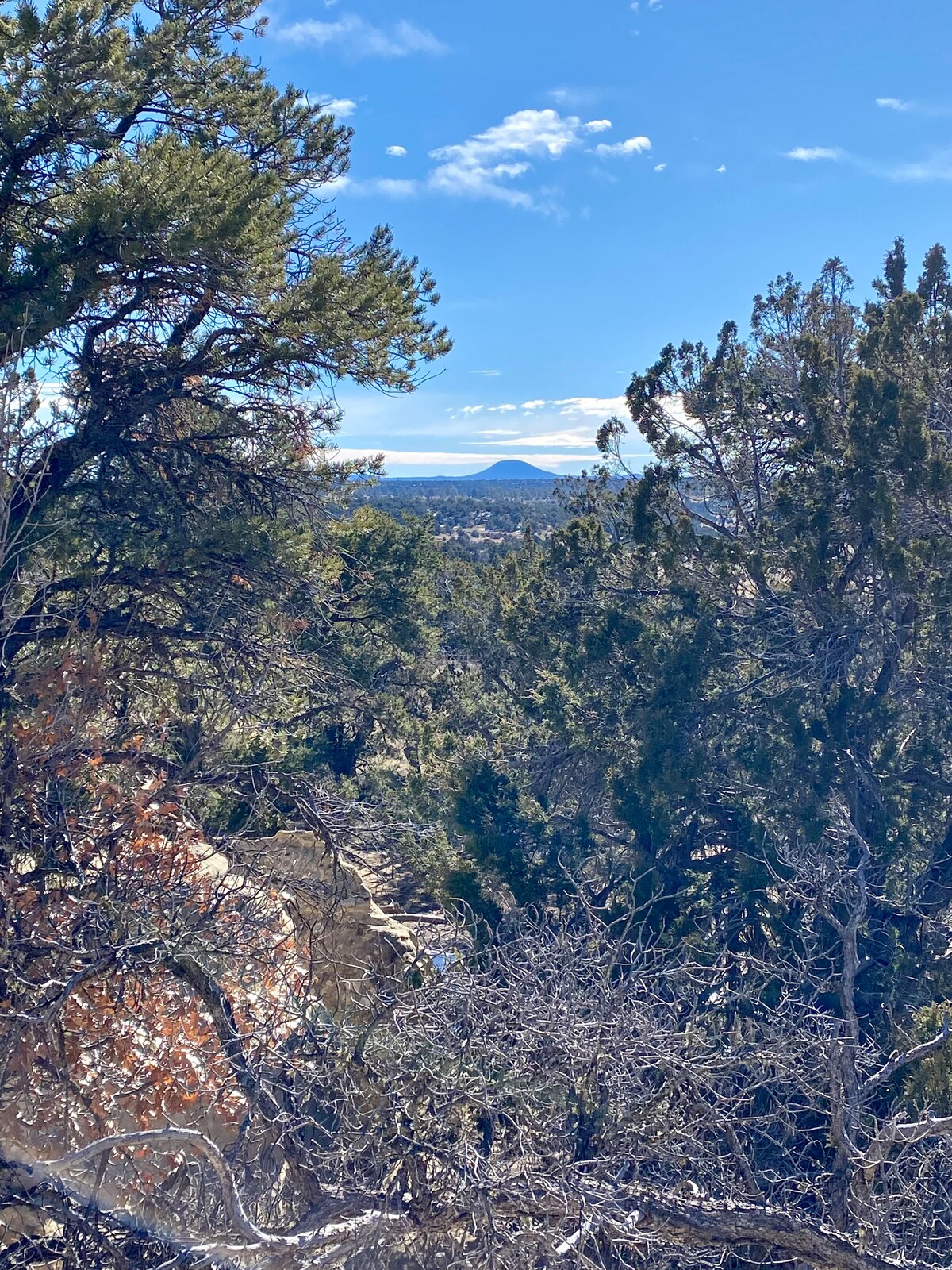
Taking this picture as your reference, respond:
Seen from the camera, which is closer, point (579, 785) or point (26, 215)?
point (26, 215)

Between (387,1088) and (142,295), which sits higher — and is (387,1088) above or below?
below

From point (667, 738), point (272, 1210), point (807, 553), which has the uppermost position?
point (807, 553)

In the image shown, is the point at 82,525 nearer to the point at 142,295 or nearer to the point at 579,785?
the point at 142,295

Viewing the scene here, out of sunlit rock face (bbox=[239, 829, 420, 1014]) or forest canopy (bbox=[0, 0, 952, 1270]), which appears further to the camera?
sunlit rock face (bbox=[239, 829, 420, 1014])

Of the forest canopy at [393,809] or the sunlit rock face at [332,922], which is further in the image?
the sunlit rock face at [332,922]

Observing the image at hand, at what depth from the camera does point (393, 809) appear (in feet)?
33.1

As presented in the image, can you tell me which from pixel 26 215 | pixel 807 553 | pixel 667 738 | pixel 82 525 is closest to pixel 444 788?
pixel 667 738

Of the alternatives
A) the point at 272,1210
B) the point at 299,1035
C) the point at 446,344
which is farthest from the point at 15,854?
the point at 446,344

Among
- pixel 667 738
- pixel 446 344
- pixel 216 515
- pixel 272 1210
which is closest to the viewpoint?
pixel 272 1210

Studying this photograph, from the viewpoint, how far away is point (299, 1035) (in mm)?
4922

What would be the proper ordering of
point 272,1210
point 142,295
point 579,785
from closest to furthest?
point 272,1210 → point 142,295 → point 579,785

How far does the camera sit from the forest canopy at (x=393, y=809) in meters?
4.35

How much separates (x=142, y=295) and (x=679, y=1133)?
5.96 meters

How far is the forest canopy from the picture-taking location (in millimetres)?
4352
